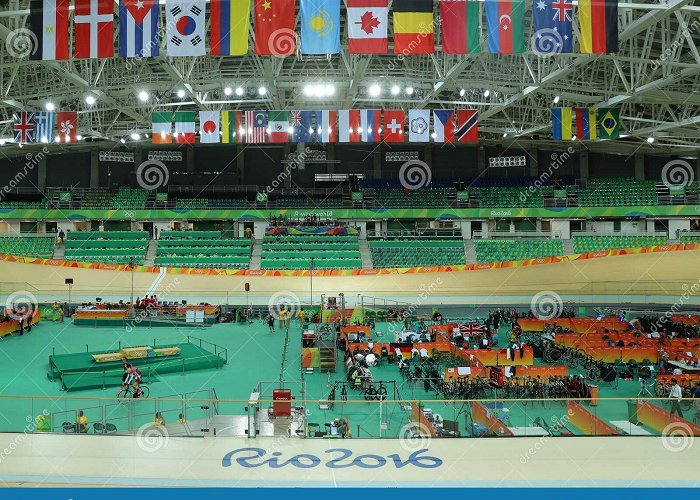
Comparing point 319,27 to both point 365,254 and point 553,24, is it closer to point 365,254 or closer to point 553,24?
point 553,24

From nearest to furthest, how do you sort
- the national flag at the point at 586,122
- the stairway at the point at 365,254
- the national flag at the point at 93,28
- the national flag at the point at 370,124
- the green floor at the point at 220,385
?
the green floor at the point at 220,385 < the national flag at the point at 93,28 < the national flag at the point at 370,124 < the national flag at the point at 586,122 < the stairway at the point at 365,254

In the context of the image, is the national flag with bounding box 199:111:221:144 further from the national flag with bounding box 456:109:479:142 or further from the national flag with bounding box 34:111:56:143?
the national flag with bounding box 456:109:479:142

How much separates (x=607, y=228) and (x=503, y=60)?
2327 centimetres

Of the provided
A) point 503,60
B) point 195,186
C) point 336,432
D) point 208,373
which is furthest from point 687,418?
point 195,186

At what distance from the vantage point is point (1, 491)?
766cm

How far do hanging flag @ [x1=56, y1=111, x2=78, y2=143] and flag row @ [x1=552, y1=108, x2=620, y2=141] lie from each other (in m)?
20.2

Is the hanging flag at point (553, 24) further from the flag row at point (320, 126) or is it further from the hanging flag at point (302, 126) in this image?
the hanging flag at point (302, 126)

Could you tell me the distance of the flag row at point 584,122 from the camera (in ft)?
81.3

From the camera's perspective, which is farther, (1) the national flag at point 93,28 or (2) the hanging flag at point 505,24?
(2) the hanging flag at point 505,24

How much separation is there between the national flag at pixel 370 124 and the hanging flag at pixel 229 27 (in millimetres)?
10050

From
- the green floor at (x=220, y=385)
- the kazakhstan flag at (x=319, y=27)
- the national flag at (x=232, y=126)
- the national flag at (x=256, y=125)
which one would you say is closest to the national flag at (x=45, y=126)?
the national flag at (x=232, y=126)

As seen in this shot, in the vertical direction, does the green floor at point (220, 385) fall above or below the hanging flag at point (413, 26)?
below

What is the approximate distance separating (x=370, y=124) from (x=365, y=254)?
55.0 feet

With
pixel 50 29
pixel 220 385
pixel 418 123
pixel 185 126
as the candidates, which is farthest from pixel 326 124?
pixel 220 385
